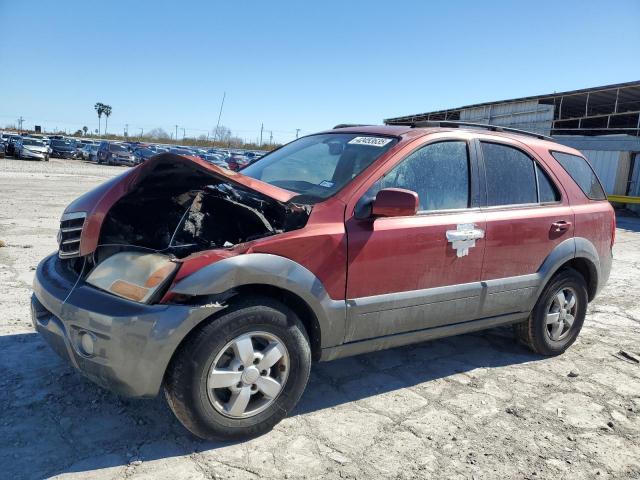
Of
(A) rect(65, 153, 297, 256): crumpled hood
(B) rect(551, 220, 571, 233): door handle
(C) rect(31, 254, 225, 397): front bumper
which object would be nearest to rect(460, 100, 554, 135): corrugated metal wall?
(B) rect(551, 220, 571, 233): door handle

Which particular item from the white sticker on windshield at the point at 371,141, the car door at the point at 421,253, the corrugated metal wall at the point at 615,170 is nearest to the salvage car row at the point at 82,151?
the corrugated metal wall at the point at 615,170

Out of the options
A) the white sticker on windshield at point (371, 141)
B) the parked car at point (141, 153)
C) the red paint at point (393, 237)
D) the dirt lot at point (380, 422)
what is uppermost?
the parked car at point (141, 153)

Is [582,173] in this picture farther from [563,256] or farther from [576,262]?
[563,256]

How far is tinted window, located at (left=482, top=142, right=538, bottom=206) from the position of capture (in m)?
3.79

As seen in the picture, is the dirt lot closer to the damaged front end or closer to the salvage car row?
the damaged front end

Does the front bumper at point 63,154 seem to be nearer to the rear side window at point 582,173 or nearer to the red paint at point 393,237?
the red paint at point 393,237

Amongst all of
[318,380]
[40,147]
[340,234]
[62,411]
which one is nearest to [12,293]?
[62,411]

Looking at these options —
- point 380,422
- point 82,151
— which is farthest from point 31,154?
point 380,422

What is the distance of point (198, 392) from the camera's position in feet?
8.39

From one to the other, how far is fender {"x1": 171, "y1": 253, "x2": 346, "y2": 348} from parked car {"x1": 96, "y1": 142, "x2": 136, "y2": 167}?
1477 inches

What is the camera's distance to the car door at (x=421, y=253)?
3084 millimetres

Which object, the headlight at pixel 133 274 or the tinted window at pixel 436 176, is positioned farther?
the tinted window at pixel 436 176

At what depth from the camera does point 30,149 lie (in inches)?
1251

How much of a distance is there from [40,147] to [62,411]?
34561mm
